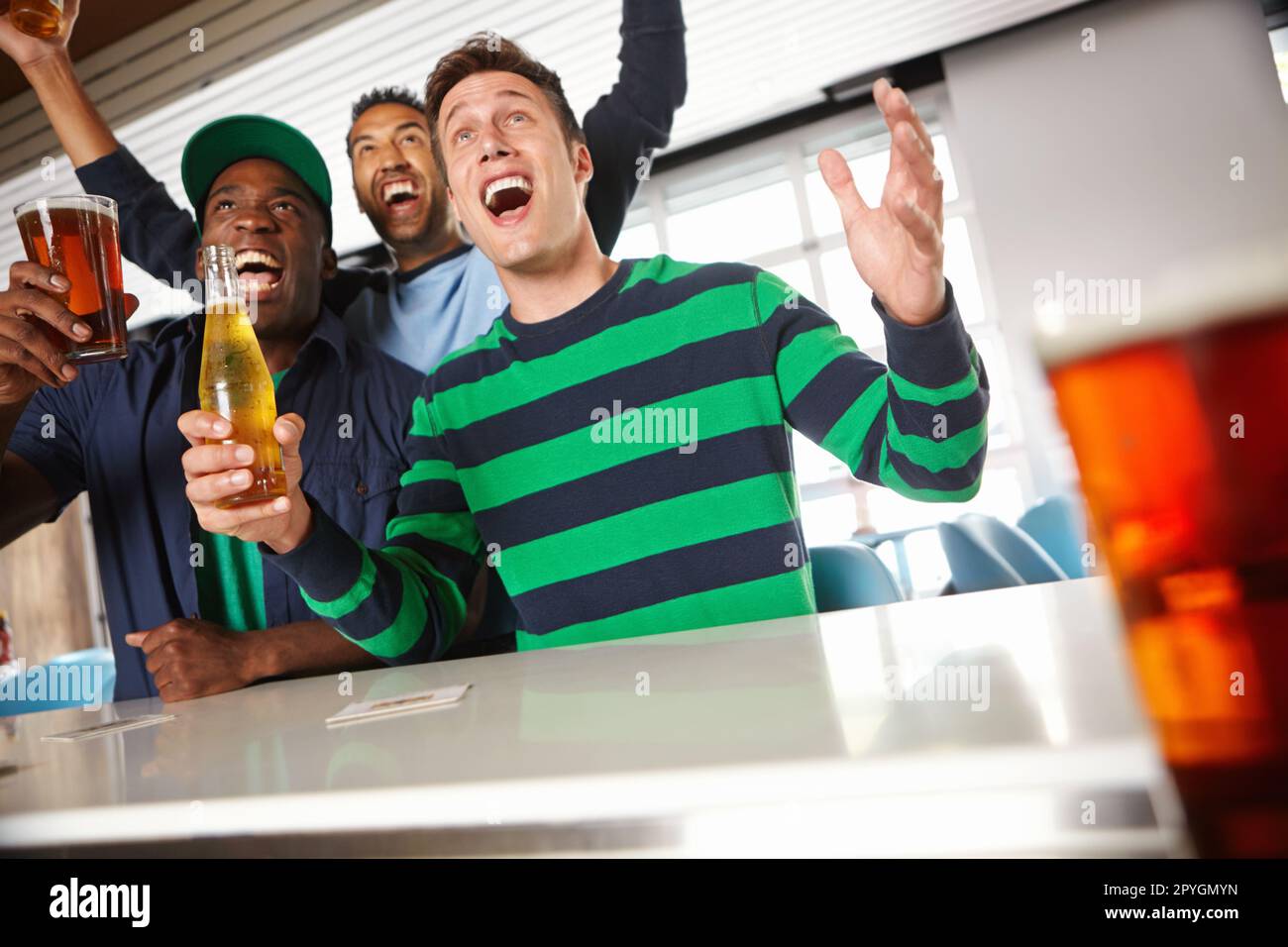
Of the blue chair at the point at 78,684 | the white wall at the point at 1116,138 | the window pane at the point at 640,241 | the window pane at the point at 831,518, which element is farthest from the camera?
the window pane at the point at 640,241

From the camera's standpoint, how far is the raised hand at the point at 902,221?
78 cm

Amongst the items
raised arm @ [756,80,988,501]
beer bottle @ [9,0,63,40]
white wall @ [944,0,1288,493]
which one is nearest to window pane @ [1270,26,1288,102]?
white wall @ [944,0,1288,493]

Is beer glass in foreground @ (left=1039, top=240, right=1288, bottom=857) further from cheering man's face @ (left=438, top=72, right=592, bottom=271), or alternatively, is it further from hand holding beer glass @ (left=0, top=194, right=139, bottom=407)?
cheering man's face @ (left=438, top=72, right=592, bottom=271)

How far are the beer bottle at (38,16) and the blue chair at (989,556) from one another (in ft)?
7.76

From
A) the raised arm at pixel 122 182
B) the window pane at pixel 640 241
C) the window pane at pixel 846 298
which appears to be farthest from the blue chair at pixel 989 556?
the window pane at pixel 640 241

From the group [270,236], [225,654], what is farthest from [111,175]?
[225,654]

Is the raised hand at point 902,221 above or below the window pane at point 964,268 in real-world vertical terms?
below

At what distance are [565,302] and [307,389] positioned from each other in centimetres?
68

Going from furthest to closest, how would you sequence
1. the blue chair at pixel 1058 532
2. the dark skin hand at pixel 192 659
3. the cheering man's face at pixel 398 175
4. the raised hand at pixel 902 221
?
the blue chair at pixel 1058 532 → the cheering man's face at pixel 398 175 → the dark skin hand at pixel 192 659 → the raised hand at pixel 902 221

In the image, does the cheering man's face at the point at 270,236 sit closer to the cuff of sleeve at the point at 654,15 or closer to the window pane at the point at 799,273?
the cuff of sleeve at the point at 654,15

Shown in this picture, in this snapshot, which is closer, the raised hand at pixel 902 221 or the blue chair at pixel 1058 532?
the raised hand at pixel 902 221

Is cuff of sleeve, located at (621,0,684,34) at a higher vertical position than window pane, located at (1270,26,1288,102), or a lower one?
lower

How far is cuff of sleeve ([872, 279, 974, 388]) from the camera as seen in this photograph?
94 centimetres

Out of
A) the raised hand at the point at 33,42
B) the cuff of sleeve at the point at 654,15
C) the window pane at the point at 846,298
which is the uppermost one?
the window pane at the point at 846,298
